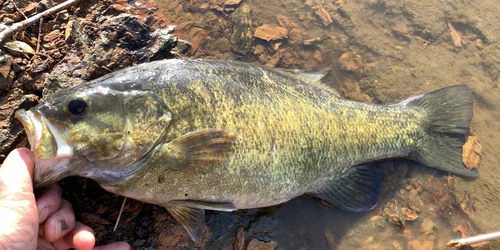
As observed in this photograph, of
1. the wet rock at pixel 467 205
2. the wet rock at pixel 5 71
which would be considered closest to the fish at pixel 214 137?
the wet rock at pixel 467 205

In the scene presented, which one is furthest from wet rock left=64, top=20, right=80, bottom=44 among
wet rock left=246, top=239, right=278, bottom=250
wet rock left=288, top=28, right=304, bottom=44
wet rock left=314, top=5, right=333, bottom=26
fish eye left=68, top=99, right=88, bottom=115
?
wet rock left=314, top=5, right=333, bottom=26

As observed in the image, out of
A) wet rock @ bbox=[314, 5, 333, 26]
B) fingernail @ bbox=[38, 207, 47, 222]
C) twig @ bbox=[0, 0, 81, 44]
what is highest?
twig @ bbox=[0, 0, 81, 44]

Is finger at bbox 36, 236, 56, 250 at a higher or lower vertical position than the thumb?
lower

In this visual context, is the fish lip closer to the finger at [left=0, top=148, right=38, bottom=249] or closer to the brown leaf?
the finger at [left=0, top=148, right=38, bottom=249]

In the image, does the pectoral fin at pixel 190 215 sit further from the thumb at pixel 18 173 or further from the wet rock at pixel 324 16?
the wet rock at pixel 324 16

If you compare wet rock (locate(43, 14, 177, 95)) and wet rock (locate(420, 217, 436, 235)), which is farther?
wet rock (locate(420, 217, 436, 235))

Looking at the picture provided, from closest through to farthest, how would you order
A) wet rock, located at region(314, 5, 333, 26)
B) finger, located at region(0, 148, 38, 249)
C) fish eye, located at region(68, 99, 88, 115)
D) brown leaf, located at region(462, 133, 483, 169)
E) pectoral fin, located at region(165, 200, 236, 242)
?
finger, located at region(0, 148, 38, 249)
fish eye, located at region(68, 99, 88, 115)
pectoral fin, located at region(165, 200, 236, 242)
brown leaf, located at region(462, 133, 483, 169)
wet rock, located at region(314, 5, 333, 26)

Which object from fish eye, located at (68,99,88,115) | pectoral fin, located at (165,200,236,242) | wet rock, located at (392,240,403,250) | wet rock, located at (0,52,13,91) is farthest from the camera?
wet rock, located at (392,240,403,250)
